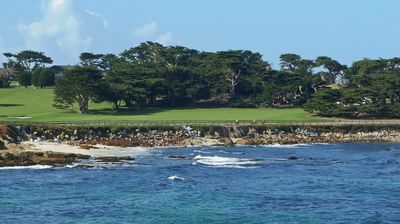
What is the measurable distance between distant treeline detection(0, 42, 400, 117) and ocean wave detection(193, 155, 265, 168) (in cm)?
4035

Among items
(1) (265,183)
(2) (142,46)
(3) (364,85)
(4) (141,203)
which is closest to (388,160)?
(1) (265,183)

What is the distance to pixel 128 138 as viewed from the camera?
81.7 m

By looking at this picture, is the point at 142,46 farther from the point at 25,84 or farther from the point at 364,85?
the point at 364,85

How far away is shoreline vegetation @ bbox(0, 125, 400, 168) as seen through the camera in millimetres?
65250

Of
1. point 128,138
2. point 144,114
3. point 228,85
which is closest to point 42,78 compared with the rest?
point 228,85

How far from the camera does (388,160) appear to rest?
68.1 m

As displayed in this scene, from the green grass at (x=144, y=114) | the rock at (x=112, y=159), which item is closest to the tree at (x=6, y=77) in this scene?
the green grass at (x=144, y=114)

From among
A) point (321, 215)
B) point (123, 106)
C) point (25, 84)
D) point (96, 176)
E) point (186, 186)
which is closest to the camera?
point (321, 215)

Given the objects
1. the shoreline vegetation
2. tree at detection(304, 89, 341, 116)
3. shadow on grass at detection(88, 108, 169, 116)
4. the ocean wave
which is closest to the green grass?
shadow on grass at detection(88, 108, 169, 116)

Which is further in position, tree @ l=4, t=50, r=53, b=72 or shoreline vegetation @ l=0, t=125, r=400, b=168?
tree @ l=4, t=50, r=53, b=72

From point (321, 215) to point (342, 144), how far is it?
44698mm

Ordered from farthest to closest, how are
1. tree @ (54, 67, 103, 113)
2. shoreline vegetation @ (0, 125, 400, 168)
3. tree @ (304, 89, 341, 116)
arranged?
tree @ (54, 67, 103, 113) < tree @ (304, 89, 341, 116) < shoreline vegetation @ (0, 125, 400, 168)

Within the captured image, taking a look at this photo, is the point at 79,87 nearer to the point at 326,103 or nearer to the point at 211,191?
the point at 326,103

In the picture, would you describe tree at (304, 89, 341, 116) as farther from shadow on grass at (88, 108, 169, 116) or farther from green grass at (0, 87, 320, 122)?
shadow on grass at (88, 108, 169, 116)
